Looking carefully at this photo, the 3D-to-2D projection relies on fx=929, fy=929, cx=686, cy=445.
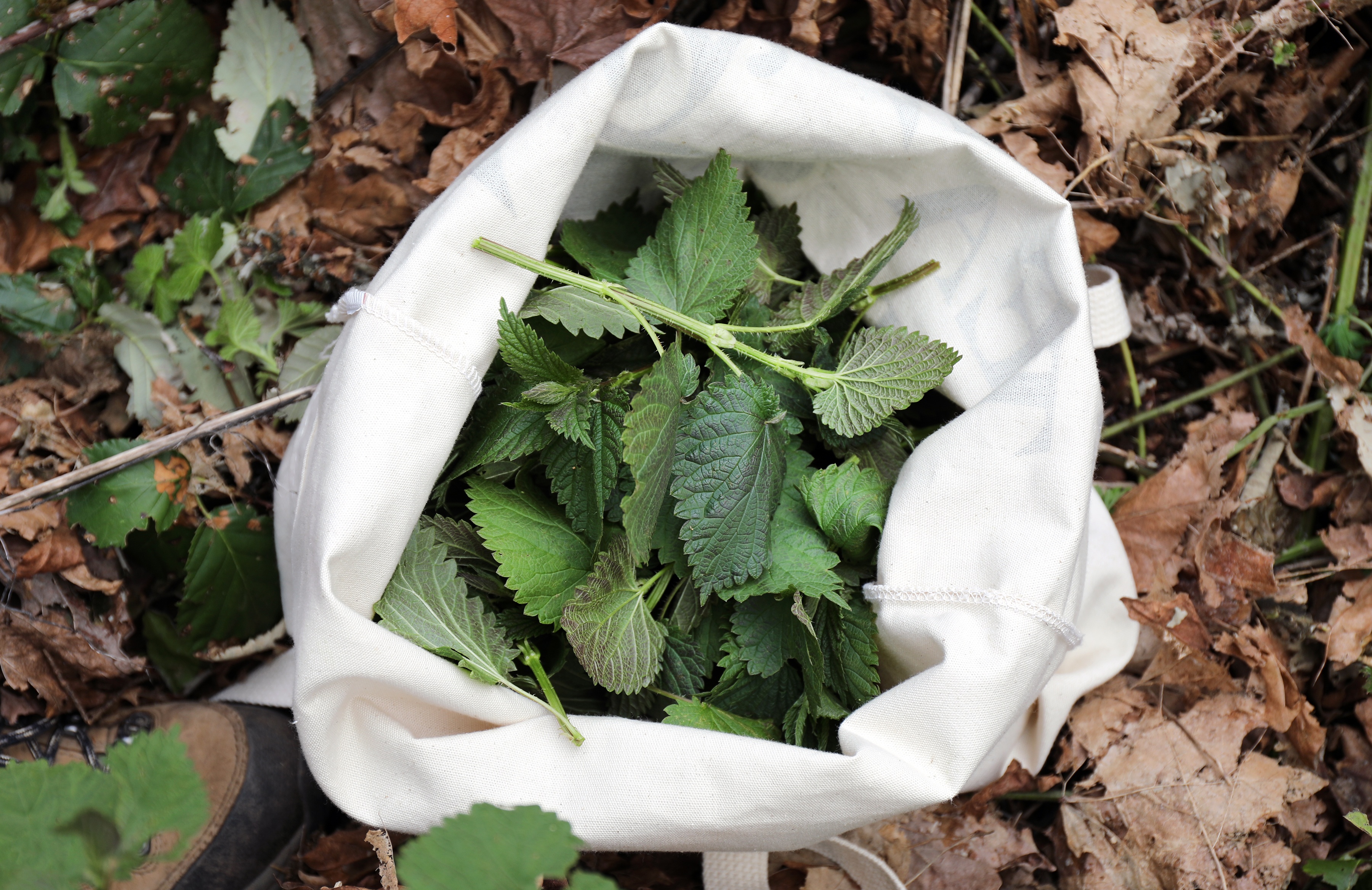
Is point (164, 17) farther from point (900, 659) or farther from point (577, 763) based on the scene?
point (900, 659)

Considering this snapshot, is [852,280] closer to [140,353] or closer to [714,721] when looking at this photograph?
[714,721]

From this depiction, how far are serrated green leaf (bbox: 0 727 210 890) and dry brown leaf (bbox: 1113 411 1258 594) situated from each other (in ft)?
4.03

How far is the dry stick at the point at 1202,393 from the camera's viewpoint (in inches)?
56.8

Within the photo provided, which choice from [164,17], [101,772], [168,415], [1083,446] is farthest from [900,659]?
[164,17]

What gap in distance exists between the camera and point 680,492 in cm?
102

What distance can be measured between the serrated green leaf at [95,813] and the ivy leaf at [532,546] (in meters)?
0.37

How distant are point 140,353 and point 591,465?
2.82 ft

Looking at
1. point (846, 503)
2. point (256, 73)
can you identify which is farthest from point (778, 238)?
point (256, 73)

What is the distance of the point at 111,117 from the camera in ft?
4.64

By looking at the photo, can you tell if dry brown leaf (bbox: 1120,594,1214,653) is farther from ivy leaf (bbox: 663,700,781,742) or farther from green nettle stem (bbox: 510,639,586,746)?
green nettle stem (bbox: 510,639,586,746)

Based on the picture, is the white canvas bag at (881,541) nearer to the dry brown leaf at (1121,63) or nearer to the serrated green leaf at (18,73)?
the dry brown leaf at (1121,63)

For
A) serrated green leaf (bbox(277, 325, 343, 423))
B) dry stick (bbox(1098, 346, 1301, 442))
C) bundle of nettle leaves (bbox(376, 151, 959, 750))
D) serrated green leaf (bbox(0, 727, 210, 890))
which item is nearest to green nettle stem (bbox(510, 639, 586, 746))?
bundle of nettle leaves (bbox(376, 151, 959, 750))

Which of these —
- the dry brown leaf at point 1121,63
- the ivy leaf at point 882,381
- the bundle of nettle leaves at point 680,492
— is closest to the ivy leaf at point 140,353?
the bundle of nettle leaves at point 680,492

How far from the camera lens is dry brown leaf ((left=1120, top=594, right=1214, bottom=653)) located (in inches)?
51.0
